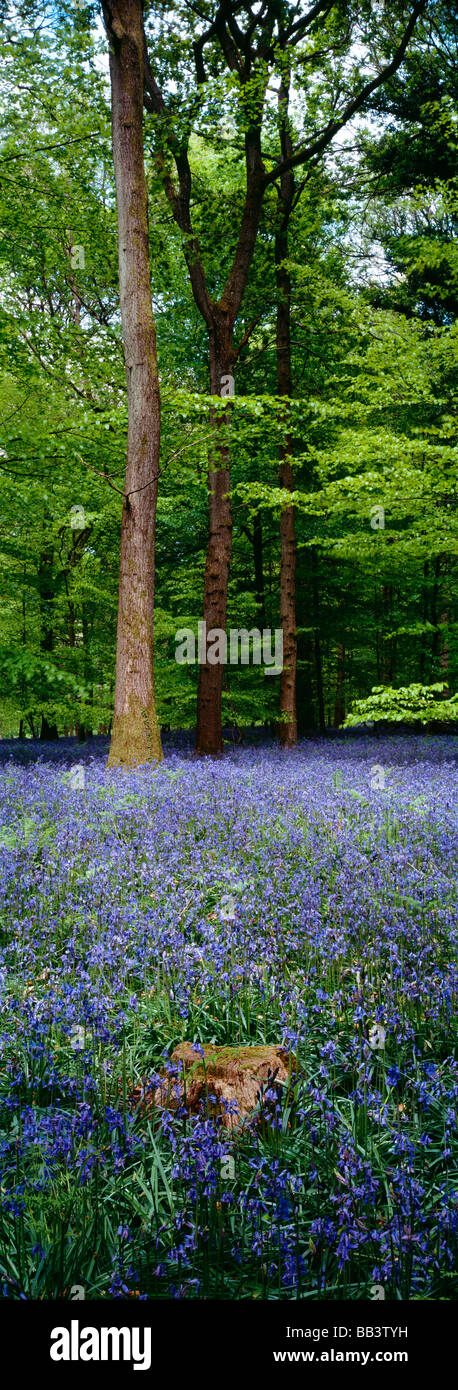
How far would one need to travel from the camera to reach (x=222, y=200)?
13188 mm

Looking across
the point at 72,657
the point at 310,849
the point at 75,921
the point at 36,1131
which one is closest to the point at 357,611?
the point at 72,657

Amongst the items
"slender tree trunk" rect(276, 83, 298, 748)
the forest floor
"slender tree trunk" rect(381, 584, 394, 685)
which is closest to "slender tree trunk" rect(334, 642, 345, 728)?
"slender tree trunk" rect(381, 584, 394, 685)

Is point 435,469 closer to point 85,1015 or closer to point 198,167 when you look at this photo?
point 85,1015

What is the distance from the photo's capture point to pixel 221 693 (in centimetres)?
1298

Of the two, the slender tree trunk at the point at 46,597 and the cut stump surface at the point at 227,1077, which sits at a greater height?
the slender tree trunk at the point at 46,597

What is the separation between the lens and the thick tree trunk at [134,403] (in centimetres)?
878

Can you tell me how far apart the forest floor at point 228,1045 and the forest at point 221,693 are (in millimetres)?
20

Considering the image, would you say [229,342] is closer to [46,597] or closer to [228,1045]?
[46,597]

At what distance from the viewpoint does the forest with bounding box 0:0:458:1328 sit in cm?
187

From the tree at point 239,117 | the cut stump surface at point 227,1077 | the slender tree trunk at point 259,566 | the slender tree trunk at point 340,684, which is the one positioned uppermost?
the tree at point 239,117

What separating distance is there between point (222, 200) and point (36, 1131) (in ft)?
50.9

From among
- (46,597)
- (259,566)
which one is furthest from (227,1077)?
(259,566)

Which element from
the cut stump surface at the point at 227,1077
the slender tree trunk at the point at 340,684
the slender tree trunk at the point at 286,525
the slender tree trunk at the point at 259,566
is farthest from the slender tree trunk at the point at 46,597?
the slender tree trunk at the point at 340,684

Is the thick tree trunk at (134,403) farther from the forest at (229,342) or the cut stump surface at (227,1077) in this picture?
the cut stump surface at (227,1077)
